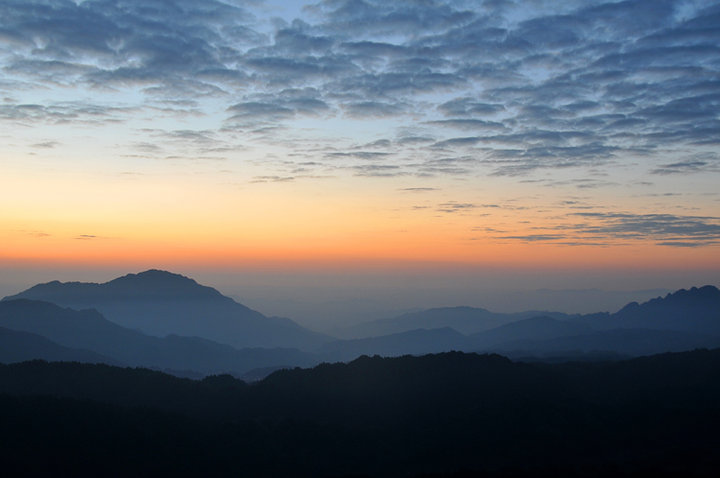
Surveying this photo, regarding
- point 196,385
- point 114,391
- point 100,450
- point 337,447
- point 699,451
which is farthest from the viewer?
point 196,385

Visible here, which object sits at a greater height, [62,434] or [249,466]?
[62,434]

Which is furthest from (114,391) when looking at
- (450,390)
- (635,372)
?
(635,372)

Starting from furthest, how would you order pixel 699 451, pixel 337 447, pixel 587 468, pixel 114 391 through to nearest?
pixel 114 391
pixel 337 447
pixel 699 451
pixel 587 468

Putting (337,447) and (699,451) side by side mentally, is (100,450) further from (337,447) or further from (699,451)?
(699,451)

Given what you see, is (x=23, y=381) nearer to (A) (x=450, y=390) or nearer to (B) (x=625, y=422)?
(A) (x=450, y=390)

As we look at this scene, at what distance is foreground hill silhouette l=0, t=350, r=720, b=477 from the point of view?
10488 cm

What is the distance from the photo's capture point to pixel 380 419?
481 ft

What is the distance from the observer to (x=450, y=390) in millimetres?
159875

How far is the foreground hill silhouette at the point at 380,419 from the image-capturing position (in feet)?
344

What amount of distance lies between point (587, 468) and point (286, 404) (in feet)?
309

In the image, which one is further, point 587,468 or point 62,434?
point 62,434

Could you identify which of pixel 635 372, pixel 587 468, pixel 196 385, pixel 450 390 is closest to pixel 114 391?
pixel 196 385

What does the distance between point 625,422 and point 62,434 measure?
120793mm

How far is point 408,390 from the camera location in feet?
544
